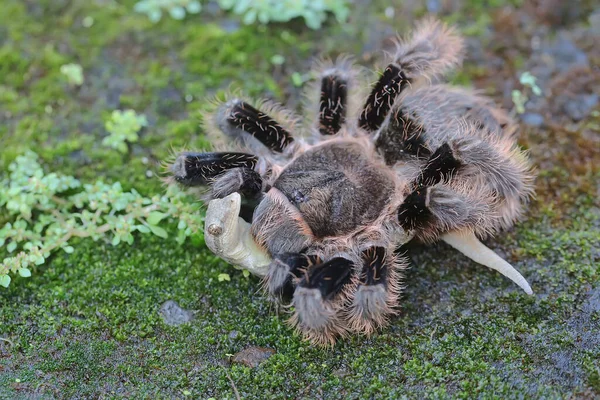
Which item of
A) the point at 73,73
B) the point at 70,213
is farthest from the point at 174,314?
the point at 73,73

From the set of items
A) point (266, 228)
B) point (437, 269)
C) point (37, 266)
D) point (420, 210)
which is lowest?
point (37, 266)

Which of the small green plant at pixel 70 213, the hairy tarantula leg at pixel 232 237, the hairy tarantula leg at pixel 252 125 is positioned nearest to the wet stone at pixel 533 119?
the hairy tarantula leg at pixel 252 125

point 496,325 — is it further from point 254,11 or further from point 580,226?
point 254,11

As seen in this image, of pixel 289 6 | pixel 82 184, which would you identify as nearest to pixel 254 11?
pixel 289 6

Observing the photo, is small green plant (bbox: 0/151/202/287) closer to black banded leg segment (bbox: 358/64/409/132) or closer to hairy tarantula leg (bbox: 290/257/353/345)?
hairy tarantula leg (bbox: 290/257/353/345)

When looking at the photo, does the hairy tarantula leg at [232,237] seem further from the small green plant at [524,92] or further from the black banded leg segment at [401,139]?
the small green plant at [524,92]

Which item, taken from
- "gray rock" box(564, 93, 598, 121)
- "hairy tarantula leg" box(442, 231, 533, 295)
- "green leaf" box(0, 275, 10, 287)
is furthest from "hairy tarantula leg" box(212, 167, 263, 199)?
"gray rock" box(564, 93, 598, 121)
